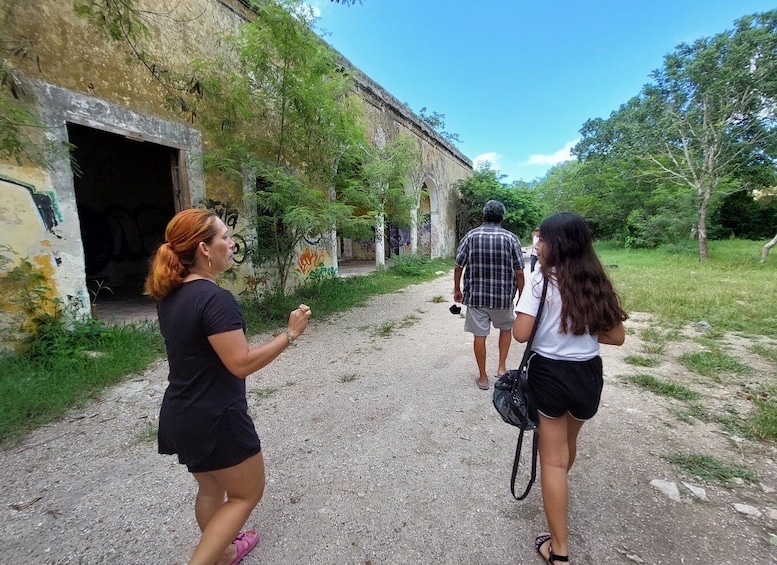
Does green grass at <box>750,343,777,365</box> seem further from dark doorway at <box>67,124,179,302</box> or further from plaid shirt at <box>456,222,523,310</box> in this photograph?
dark doorway at <box>67,124,179,302</box>

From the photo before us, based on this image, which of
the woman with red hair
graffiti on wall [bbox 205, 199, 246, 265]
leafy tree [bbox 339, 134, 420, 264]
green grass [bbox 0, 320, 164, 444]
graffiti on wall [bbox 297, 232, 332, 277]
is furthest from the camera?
graffiti on wall [bbox 297, 232, 332, 277]

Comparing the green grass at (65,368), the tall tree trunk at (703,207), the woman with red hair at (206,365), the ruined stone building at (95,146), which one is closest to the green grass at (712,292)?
the tall tree trunk at (703,207)

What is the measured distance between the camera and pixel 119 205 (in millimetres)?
8547

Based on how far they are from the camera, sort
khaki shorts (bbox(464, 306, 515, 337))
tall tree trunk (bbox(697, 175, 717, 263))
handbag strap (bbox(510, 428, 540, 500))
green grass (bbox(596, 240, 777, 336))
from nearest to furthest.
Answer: handbag strap (bbox(510, 428, 540, 500)) → khaki shorts (bbox(464, 306, 515, 337)) → green grass (bbox(596, 240, 777, 336)) → tall tree trunk (bbox(697, 175, 717, 263))

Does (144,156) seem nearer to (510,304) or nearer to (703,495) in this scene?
(510,304)

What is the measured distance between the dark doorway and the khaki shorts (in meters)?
7.56

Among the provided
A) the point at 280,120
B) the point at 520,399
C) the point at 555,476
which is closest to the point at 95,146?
the point at 280,120

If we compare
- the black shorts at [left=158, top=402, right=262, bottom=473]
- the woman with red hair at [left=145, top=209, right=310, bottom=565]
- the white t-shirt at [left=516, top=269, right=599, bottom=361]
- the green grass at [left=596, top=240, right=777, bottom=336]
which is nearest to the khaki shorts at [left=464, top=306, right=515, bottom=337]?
the white t-shirt at [left=516, top=269, right=599, bottom=361]

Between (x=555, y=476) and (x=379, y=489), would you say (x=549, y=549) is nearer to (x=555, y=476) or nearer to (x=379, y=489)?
(x=555, y=476)

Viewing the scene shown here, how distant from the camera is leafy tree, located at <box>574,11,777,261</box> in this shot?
11.3 m

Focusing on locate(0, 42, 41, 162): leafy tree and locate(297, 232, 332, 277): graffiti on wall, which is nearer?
locate(0, 42, 41, 162): leafy tree

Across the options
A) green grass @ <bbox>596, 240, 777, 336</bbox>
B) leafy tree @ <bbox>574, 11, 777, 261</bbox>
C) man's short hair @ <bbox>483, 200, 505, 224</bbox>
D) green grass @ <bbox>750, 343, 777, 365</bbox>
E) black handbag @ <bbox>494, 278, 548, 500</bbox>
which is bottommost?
green grass @ <bbox>750, 343, 777, 365</bbox>

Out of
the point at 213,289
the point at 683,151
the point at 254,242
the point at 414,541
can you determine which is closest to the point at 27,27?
the point at 254,242

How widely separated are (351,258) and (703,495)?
16.1m
